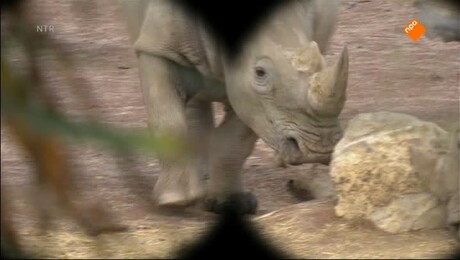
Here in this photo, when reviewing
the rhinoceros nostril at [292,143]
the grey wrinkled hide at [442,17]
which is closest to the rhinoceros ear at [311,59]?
the rhinoceros nostril at [292,143]

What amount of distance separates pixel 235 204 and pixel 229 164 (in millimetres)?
262

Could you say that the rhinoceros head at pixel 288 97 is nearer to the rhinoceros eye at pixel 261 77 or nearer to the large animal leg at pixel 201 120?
the rhinoceros eye at pixel 261 77

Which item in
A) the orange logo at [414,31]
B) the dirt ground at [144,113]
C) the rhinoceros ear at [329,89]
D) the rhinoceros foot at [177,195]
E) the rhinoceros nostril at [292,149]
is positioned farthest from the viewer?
the orange logo at [414,31]

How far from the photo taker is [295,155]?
5.40 metres

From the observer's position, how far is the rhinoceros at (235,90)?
5.32 m

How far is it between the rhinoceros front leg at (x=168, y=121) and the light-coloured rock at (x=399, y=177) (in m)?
0.84

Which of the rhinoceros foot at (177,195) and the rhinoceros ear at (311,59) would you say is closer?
the rhinoceros ear at (311,59)

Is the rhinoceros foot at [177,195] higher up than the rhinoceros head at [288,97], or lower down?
lower down

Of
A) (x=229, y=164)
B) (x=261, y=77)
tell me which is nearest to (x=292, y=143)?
(x=261, y=77)

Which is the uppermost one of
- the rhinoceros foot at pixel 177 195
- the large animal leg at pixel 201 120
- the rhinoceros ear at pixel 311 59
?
the rhinoceros ear at pixel 311 59

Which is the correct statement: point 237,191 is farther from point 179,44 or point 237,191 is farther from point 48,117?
point 48,117

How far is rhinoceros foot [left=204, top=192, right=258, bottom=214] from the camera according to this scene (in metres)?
5.84

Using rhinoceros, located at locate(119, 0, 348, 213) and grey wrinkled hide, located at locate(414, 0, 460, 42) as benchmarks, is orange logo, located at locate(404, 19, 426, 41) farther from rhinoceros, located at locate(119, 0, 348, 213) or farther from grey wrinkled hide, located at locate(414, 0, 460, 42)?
rhinoceros, located at locate(119, 0, 348, 213)

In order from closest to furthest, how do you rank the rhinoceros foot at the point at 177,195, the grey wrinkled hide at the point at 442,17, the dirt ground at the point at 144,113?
the dirt ground at the point at 144,113
the rhinoceros foot at the point at 177,195
the grey wrinkled hide at the point at 442,17
